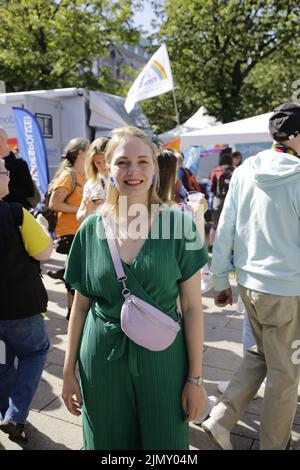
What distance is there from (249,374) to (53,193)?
7.98 ft

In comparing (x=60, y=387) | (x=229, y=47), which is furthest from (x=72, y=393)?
(x=229, y=47)

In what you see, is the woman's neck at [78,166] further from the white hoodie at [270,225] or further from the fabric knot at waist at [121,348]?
the fabric knot at waist at [121,348]

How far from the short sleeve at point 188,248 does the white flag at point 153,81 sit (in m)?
7.65

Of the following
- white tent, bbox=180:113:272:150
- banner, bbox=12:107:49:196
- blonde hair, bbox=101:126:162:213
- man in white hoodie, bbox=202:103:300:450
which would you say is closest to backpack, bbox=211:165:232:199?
white tent, bbox=180:113:272:150

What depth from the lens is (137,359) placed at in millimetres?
1614

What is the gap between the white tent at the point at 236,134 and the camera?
7.21 meters

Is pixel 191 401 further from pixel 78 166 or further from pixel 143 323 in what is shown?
pixel 78 166

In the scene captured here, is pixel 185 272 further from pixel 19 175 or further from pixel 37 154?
pixel 37 154

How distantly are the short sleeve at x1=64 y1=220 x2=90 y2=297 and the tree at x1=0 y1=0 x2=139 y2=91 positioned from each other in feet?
52.3

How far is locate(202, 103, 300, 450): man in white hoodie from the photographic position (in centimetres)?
224

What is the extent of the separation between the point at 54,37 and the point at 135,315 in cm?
1681

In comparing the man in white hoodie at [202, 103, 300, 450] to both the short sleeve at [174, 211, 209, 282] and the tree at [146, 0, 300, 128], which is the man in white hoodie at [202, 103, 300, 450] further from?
the tree at [146, 0, 300, 128]

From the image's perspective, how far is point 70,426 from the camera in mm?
2754

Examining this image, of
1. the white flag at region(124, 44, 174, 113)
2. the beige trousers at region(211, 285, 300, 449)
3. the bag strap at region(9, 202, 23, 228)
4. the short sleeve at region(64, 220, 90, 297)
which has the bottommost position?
the beige trousers at region(211, 285, 300, 449)
